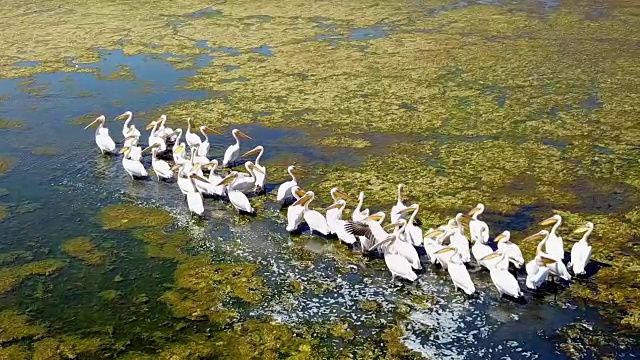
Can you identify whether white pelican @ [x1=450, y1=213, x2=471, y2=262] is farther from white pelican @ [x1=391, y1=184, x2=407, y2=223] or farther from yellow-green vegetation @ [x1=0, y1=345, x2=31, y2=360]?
yellow-green vegetation @ [x1=0, y1=345, x2=31, y2=360]

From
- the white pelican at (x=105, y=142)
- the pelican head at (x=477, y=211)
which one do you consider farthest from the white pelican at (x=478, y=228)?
the white pelican at (x=105, y=142)

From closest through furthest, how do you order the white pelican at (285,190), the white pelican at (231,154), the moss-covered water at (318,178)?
1. the moss-covered water at (318,178)
2. the white pelican at (285,190)
3. the white pelican at (231,154)

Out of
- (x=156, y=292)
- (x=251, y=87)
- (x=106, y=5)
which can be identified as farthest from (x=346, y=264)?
(x=106, y=5)

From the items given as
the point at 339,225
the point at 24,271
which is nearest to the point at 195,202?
the point at 339,225

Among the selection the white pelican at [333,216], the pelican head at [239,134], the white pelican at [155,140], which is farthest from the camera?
the white pelican at [155,140]

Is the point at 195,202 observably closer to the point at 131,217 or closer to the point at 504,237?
the point at 131,217

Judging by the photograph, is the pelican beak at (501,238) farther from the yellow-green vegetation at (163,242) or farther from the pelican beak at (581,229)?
the yellow-green vegetation at (163,242)

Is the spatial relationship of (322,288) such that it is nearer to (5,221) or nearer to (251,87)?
(5,221)
